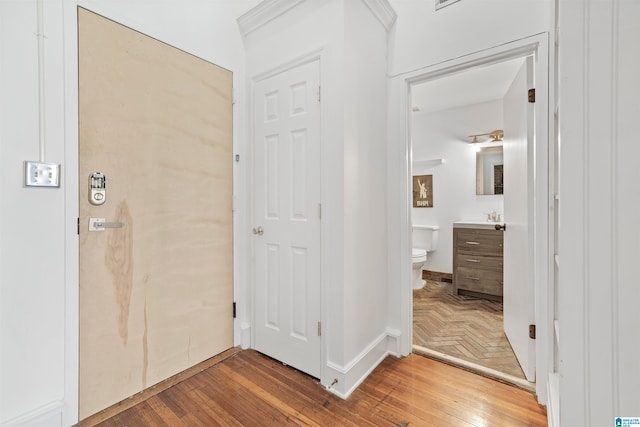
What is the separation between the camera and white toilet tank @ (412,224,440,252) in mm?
4090

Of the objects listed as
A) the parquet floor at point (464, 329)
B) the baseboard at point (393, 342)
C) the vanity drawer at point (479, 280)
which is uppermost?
the vanity drawer at point (479, 280)

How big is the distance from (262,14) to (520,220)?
7.51 ft

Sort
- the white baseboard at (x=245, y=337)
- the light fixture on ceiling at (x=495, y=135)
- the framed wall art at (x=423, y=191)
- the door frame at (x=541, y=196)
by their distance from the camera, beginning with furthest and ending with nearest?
1. the framed wall art at (x=423, y=191)
2. the light fixture on ceiling at (x=495, y=135)
3. the white baseboard at (x=245, y=337)
4. the door frame at (x=541, y=196)

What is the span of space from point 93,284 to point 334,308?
4.34 ft

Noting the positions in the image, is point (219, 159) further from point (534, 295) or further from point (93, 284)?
point (534, 295)

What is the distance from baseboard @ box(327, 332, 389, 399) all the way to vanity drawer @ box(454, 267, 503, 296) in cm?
192

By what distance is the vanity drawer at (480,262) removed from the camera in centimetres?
317

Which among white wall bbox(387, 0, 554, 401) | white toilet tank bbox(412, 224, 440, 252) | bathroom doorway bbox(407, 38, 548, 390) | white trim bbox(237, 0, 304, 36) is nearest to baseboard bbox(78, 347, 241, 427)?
white wall bbox(387, 0, 554, 401)

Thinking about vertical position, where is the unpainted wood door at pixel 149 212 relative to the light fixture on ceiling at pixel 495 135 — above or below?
below

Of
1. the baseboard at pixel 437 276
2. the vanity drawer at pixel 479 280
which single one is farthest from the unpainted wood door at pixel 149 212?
the baseboard at pixel 437 276
